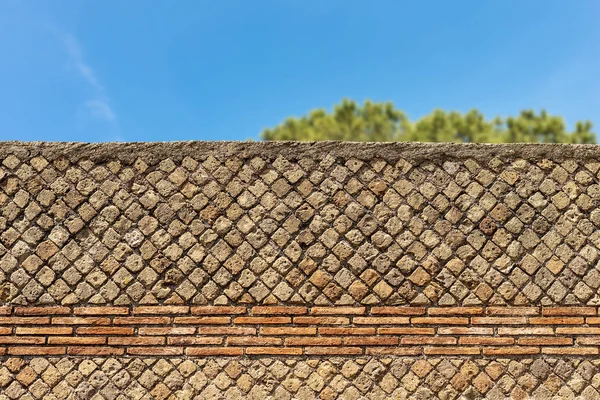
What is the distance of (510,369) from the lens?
15.8 ft

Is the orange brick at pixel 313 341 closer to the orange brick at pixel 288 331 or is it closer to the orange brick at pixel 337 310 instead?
the orange brick at pixel 288 331

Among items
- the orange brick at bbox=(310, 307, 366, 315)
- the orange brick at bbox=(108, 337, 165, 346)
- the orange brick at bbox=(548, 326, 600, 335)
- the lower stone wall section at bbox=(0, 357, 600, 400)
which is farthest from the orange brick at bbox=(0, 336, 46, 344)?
the orange brick at bbox=(548, 326, 600, 335)

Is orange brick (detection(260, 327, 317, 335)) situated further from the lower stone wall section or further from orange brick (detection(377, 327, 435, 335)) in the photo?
orange brick (detection(377, 327, 435, 335))

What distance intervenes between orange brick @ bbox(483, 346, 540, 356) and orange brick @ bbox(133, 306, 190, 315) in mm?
2315

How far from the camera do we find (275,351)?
15.6ft

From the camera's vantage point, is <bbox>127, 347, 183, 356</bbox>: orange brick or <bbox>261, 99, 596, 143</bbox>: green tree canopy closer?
<bbox>127, 347, 183, 356</bbox>: orange brick

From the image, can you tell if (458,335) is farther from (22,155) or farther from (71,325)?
(22,155)

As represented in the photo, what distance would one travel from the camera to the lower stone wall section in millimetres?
4723

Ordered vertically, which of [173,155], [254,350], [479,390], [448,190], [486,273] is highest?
[173,155]

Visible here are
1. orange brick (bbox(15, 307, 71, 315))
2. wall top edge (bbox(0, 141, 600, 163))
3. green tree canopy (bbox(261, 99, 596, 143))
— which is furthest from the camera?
green tree canopy (bbox(261, 99, 596, 143))

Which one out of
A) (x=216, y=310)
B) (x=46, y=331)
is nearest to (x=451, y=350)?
(x=216, y=310)

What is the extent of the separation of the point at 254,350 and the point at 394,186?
1690 millimetres

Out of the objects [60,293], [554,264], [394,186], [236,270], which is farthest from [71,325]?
[554,264]

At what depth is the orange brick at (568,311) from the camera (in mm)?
4884
